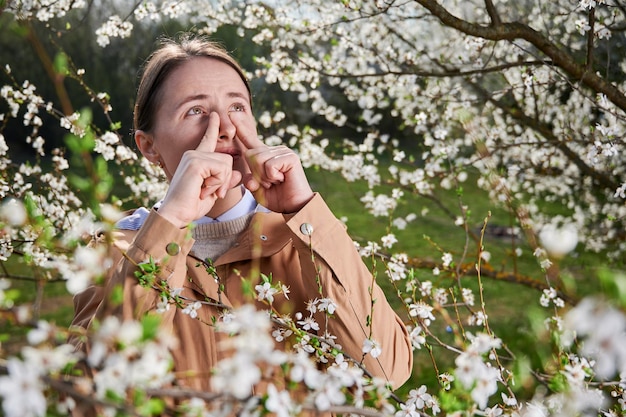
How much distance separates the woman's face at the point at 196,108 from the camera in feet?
5.86

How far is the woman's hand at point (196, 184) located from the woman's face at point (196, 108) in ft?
0.41

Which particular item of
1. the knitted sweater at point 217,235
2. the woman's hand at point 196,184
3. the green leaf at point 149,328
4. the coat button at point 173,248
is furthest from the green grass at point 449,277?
the green leaf at point 149,328

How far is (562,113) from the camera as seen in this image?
20.1 ft

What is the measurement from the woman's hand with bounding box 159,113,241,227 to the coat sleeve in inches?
8.3

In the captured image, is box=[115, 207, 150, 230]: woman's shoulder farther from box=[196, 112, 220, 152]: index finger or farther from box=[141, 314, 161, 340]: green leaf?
box=[141, 314, 161, 340]: green leaf

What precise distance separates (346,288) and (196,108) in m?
0.69

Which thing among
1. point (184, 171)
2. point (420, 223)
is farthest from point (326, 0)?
point (420, 223)

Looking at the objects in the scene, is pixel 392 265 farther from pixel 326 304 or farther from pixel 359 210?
pixel 359 210

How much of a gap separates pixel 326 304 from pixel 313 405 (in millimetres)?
716

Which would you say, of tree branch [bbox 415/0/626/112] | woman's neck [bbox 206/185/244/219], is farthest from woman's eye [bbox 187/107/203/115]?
tree branch [bbox 415/0/626/112]

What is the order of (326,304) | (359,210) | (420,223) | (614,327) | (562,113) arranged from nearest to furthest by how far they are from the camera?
(614,327), (326,304), (562,113), (420,223), (359,210)

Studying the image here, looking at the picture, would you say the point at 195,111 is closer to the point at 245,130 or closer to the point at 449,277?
the point at 245,130

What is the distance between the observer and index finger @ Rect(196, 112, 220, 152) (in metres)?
1.63

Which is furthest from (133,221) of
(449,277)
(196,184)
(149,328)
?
(449,277)
